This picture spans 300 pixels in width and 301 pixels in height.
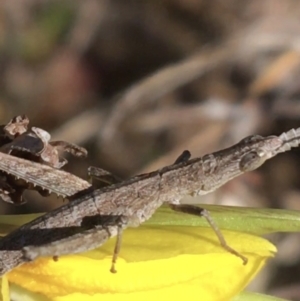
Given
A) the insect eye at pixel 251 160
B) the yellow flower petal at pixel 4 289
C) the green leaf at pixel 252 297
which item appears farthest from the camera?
the insect eye at pixel 251 160

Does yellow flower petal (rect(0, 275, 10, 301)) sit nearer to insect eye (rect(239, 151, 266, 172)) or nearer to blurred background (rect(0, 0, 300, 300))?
insect eye (rect(239, 151, 266, 172))

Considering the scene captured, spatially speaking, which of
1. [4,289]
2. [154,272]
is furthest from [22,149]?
[154,272]

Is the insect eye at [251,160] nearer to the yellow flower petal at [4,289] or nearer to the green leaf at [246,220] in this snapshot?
the green leaf at [246,220]

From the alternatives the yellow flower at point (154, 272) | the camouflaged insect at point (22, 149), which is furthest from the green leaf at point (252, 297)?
the camouflaged insect at point (22, 149)

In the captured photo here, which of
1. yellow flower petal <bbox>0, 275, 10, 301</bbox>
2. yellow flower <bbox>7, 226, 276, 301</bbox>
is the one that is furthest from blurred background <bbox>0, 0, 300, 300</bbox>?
yellow flower petal <bbox>0, 275, 10, 301</bbox>

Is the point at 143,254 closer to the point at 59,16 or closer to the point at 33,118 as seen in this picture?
the point at 33,118

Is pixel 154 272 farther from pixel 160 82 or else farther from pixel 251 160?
pixel 160 82

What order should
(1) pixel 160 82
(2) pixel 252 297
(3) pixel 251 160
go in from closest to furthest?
1. (2) pixel 252 297
2. (3) pixel 251 160
3. (1) pixel 160 82
